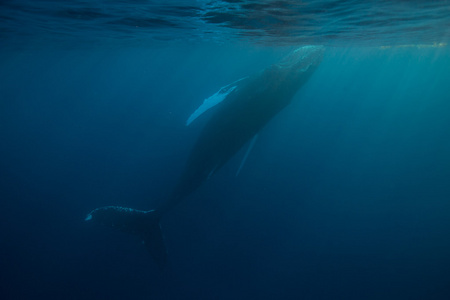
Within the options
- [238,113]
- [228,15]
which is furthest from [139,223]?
[228,15]

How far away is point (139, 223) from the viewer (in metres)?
9.59

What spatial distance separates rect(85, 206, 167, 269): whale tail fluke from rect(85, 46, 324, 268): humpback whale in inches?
1.3

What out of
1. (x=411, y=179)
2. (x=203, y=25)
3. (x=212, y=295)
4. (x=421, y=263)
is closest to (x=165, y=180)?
(x=212, y=295)

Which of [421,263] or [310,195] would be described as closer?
[421,263]

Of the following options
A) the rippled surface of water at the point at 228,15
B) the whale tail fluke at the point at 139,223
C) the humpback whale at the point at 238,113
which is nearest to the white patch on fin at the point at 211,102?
the humpback whale at the point at 238,113

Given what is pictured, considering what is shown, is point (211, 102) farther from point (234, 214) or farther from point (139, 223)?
point (234, 214)

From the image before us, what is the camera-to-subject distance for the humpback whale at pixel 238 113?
7520mm

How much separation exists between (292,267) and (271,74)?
11.3m

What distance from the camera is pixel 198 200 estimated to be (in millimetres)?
16156

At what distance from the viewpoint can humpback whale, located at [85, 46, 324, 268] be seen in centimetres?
752

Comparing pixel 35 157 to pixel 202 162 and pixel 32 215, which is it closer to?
pixel 32 215

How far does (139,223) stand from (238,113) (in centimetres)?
537

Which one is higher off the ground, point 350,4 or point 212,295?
point 350,4

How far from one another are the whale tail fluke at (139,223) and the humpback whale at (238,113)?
34 millimetres
